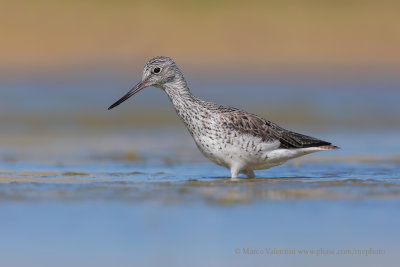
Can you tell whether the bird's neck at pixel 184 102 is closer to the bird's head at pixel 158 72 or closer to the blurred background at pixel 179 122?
the bird's head at pixel 158 72

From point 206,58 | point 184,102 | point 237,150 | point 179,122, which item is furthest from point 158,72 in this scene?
point 206,58

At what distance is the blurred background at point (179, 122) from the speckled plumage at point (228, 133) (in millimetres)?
377

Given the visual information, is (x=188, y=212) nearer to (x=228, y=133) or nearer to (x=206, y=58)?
(x=228, y=133)

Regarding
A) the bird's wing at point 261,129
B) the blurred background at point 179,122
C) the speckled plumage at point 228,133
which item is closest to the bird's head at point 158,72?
the speckled plumage at point 228,133

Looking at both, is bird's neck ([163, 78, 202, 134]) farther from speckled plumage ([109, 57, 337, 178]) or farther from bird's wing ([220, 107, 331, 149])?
bird's wing ([220, 107, 331, 149])

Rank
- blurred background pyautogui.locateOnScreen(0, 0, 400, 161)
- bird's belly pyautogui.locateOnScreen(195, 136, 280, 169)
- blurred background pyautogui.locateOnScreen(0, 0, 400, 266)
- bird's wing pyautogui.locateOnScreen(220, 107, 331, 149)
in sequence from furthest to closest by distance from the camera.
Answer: blurred background pyautogui.locateOnScreen(0, 0, 400, 161) → bird's wing pyautogui.locateOnScreen(220, 107, 331, 149) → bird's belly pyautogui.locateOnScreen(195, 136, 280, 169) → blurred background pyautogui.locateOnScreen(0, 0, 400, 266)

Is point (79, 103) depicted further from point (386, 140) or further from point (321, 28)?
point (321, 28)

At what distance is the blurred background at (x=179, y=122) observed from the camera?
769 centimetres

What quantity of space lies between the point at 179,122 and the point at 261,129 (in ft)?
25.4

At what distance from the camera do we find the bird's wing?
10688mm

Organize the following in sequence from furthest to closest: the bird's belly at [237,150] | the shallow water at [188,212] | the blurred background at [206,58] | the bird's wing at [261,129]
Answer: the blurred background at [206,58] < the bird's wing at [261,129] < the bird's belly at [237,150] < the shallow water at [188,212]

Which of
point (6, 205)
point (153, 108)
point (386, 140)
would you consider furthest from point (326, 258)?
point (153, 108)

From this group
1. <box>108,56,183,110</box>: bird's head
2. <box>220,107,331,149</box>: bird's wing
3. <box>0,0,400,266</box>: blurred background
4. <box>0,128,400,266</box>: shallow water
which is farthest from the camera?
<box>108,56,183,110</box>: bird's head

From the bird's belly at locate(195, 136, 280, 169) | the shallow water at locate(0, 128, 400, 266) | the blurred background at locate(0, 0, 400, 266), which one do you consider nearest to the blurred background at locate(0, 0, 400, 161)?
the blurred background at locate(0, 0, 400, 266)
